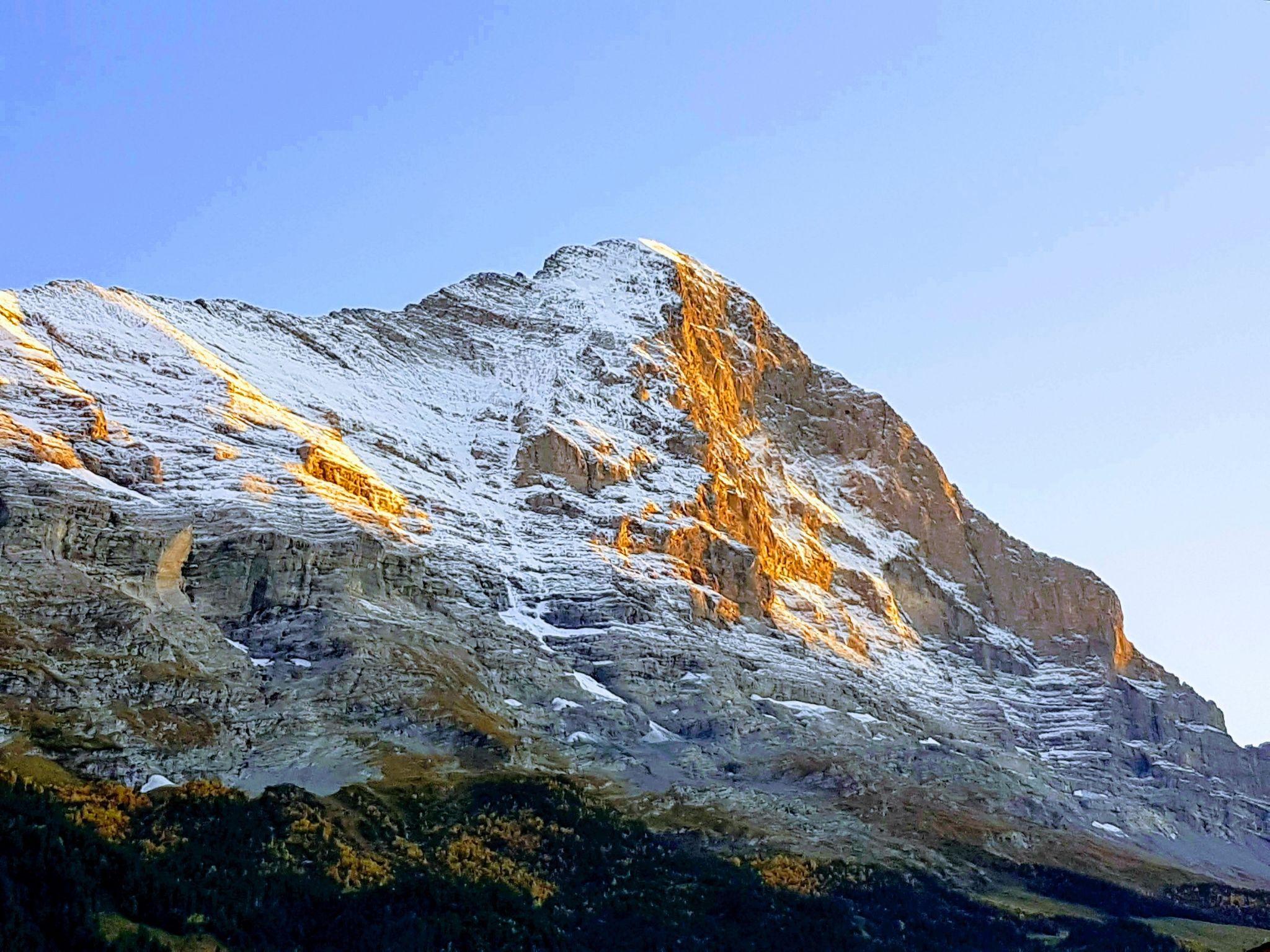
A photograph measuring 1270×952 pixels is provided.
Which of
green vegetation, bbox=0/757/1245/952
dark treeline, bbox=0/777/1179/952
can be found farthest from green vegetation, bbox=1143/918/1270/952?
dark treeline, bbox=0/777/1179/952

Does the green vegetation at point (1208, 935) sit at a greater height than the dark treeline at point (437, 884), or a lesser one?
greater

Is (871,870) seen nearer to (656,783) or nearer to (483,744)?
(656,783)

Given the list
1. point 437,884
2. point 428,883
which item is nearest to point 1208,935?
point 437,884

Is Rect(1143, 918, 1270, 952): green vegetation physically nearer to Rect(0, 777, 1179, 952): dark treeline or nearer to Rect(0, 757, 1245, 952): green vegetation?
Rect(0, 757, 1245, 952): green vegetation

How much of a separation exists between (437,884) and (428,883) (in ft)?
2.61

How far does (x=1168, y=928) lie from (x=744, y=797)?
49964mm

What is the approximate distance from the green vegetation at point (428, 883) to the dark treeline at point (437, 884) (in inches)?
8.0

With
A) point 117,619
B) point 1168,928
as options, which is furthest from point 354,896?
point 1168,928

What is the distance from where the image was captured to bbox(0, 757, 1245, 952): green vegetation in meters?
130

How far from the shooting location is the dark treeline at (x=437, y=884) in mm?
130625

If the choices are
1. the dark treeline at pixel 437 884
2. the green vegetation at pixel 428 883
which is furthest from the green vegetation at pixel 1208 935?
the dark treeline at pixel 437 884

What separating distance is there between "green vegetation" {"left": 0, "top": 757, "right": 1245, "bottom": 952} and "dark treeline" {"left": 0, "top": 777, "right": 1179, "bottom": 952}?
0.66ft

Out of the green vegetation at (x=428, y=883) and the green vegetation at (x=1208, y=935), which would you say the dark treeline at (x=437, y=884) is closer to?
the green vegetation at (x=428, y=883)

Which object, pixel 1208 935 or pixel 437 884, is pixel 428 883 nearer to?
pixel 437 884
